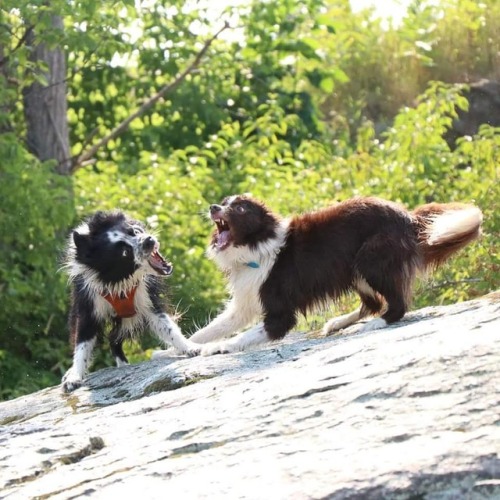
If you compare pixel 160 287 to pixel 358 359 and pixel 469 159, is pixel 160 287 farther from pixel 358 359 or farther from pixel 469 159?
pixel 469 159

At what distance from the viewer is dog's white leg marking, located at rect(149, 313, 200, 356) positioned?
7559 mm

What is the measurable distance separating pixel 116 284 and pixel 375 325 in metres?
1.66

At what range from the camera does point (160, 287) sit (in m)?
8.04

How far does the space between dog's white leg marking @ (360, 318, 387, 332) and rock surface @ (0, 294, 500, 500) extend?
2.59ft

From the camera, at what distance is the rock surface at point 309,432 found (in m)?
4.26

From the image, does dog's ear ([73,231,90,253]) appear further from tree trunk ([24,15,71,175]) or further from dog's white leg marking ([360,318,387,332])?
tree trunk ([24,15,71,175])

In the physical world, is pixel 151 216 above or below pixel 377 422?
above

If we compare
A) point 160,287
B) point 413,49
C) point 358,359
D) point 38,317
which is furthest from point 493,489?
point 413,49

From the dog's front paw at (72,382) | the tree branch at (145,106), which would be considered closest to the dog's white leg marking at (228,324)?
the dog's front paw at (72,382)

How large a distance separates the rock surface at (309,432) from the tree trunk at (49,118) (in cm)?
701

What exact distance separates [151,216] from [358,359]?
275 inches

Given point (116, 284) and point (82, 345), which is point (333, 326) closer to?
point (116, 284)

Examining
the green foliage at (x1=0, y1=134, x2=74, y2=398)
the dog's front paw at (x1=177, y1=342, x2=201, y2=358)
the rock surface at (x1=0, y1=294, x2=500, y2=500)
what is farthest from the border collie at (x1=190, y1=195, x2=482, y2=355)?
the green foliage at (x1=0, y1=134, x2=74, y2=398)

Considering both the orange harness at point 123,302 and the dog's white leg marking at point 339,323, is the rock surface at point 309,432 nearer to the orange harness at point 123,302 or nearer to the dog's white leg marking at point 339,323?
the dog's white leg marking at point 339,323
